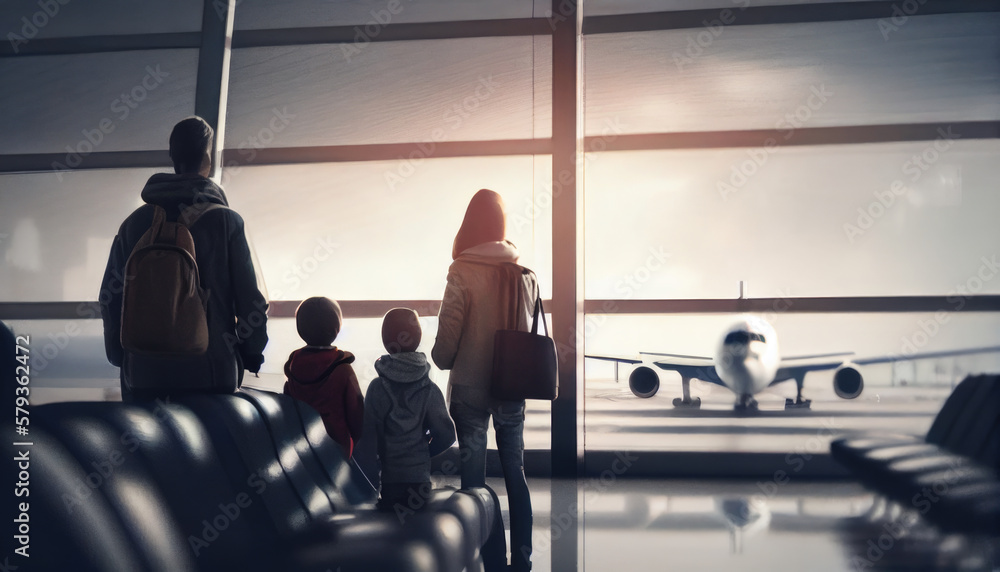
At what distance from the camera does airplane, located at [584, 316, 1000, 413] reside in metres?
6.10

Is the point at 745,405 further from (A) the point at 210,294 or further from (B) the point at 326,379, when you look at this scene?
(A) the point at 210,294

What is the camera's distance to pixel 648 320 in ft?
13.0

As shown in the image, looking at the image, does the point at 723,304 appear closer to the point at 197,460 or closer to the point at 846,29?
the point at 846,29

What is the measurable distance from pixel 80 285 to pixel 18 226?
2.07 feet

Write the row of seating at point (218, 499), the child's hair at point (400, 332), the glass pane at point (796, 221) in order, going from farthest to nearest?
the glass pane at point (796, 221) → the child's hair at point (400, 332) → the row of seating at point (218, 499)

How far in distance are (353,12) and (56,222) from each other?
229cm

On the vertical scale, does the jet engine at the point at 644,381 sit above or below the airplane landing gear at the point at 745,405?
above

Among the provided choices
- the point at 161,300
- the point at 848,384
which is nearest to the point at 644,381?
the point at 848,384
